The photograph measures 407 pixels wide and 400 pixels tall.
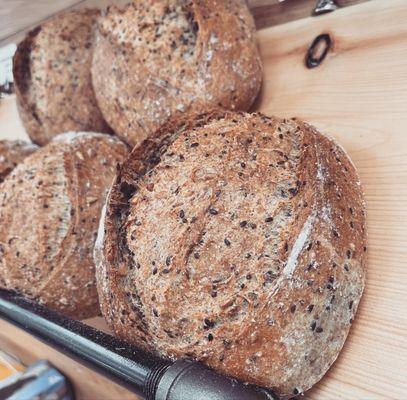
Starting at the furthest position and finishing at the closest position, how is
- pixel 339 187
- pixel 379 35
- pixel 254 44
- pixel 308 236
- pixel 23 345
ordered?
pixel 23 345 → pixel 254 44 → pixel 379 35 → pixel 339 187 → pixel 308 236

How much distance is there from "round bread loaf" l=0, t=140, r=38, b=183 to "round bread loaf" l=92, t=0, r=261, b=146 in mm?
594

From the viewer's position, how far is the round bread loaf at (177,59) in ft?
4.76

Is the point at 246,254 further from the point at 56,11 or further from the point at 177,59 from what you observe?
the point at 56,11

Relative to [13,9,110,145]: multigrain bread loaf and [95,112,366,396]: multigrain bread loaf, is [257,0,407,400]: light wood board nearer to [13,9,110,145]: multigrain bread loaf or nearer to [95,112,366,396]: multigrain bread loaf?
[95,112,366,396]: multigrain bread loaf

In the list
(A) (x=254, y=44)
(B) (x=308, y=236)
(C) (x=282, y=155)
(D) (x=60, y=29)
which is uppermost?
(D) (x=60, y=29)

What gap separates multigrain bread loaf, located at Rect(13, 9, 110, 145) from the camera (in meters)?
1.86

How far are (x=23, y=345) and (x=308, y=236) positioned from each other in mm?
1297

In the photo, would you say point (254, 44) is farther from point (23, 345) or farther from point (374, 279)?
point (23, 345)

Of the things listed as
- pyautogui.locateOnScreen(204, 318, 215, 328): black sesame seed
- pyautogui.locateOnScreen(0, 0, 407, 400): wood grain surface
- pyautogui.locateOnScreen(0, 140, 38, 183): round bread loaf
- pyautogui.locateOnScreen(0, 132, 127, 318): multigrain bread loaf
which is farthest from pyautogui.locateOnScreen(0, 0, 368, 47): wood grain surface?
pyautogui.locateOnScreen(204, 318, 215, 328): black sesame seed

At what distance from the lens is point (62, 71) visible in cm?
186

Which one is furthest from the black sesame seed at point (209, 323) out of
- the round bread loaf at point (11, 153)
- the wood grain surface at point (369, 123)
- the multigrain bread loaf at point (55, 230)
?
the round bread loaf at point (11, 153)

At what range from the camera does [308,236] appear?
3.38 ft

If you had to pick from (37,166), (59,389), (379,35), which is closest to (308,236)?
(379,35)

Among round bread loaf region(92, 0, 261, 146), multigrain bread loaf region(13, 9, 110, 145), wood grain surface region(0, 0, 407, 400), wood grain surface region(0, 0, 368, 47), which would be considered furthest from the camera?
multigrain bread loaf region(13, 9, 110, 145)
